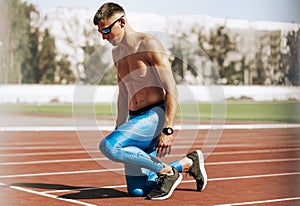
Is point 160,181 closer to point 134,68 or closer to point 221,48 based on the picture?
point 134,68

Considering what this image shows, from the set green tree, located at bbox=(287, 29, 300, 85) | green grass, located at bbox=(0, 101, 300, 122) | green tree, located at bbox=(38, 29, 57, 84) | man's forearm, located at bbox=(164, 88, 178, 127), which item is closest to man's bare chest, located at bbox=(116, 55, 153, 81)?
man's forearm, located at bbox=(164, 88, 178, 127)

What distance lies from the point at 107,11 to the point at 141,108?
0.89 m

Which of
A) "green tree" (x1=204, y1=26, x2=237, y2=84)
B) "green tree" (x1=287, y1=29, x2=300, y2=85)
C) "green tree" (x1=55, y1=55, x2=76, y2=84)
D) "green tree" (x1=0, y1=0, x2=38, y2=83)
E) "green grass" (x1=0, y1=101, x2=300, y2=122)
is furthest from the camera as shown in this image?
"green tree" (x1=204, y1=26, x2=237, y2=84)

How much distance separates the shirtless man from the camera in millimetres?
5531

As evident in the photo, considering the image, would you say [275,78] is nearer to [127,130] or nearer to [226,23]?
[226,23]

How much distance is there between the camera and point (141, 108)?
19.0 ft

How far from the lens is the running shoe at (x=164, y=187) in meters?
5.68

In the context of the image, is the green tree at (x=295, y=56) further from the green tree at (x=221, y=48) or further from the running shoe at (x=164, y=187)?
the green tree at (x=221, y=48)

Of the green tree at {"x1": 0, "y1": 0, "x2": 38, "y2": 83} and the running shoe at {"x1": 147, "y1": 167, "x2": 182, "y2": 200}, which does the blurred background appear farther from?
the running shoe at {"x1": 147, "y1": 167, "x2": 182, "y2": 200}


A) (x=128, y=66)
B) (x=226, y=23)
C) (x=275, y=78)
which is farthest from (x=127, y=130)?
(x=226, y=23)

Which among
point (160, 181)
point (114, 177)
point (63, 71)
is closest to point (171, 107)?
point (160, 181)

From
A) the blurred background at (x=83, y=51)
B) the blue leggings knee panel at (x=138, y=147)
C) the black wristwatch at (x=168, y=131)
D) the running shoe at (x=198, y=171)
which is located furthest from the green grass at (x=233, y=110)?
the black wristwatch at (x=168, y=131)

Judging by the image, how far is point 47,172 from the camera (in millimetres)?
7824

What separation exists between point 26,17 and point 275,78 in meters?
16.4
